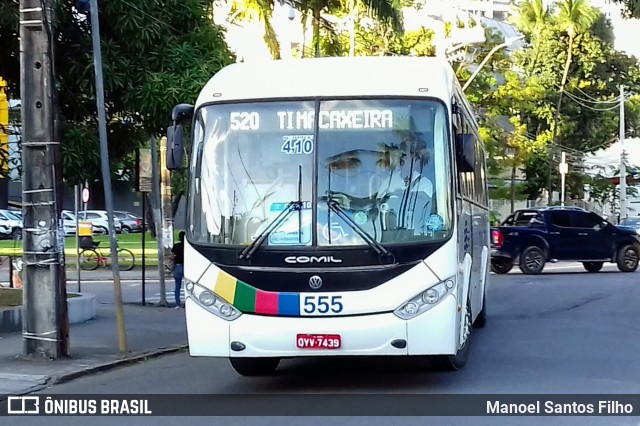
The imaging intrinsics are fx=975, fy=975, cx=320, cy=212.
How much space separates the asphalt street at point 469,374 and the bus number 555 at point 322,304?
1114mm

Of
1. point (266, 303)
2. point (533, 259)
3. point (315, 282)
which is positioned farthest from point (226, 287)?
point (533, 259)

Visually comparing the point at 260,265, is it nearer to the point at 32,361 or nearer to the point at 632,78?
the point at 32,361

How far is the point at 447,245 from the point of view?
9.28m

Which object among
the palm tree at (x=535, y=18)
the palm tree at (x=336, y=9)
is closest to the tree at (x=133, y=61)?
the palm tree at (x=336, y=9)

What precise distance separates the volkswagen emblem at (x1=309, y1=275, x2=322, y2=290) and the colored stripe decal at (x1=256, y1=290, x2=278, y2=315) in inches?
13.9

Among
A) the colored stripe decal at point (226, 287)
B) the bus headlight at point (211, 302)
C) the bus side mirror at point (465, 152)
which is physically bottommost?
the bus headlight at point (211, 302)

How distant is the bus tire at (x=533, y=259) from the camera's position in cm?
2727

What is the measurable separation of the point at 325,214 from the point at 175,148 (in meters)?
1.77

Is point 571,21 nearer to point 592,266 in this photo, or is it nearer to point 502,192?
point 502,192

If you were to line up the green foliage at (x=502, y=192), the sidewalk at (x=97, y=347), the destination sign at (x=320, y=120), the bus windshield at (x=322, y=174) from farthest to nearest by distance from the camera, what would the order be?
the green foliage at (x=502, y=192)
the sidewalk at (x=97, y=347)
the destination sign at (x=320, y=120)
the bus windshield at (x=322, y=174)

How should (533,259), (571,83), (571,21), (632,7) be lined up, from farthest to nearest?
(571,83) < (571,21) < (533,259) < (632,7)

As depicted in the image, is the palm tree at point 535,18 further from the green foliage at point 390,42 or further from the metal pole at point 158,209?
the metal pole at point 158,209

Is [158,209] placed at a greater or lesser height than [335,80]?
lesser

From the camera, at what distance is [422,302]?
29.9ft
